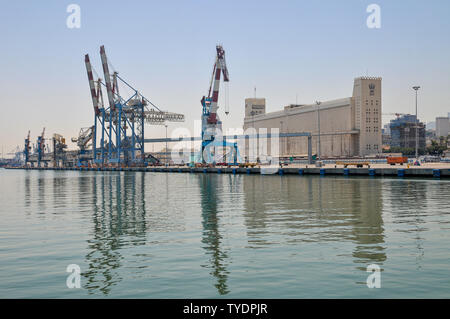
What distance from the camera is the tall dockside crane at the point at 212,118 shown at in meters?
121

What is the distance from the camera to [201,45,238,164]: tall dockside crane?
398 ft

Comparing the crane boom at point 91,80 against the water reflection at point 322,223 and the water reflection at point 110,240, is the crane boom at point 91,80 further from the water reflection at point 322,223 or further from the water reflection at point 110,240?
the water reflection at point 322,223

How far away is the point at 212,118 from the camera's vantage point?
12306 cm

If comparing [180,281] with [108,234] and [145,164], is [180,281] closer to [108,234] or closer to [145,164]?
[108,234]

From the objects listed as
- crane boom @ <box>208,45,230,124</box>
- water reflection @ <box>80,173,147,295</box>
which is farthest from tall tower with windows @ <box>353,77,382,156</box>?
water reflection @ <box>80,173,147,295</box>

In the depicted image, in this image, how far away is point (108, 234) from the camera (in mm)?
19172

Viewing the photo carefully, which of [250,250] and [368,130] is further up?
[368,130]

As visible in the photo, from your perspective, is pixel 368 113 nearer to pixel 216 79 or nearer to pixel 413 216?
pixel 216 79

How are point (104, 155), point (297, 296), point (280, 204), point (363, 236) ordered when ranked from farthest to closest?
point (104, 155), point (280, 204), point (363, 236), point (297, 296)

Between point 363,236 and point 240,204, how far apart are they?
1369cm

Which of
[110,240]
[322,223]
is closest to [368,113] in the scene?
[322,223]

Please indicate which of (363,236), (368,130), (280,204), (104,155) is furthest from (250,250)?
(368,130)

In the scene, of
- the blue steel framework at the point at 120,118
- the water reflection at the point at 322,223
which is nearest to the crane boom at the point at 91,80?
the blue steel framework at the point at 120,118
